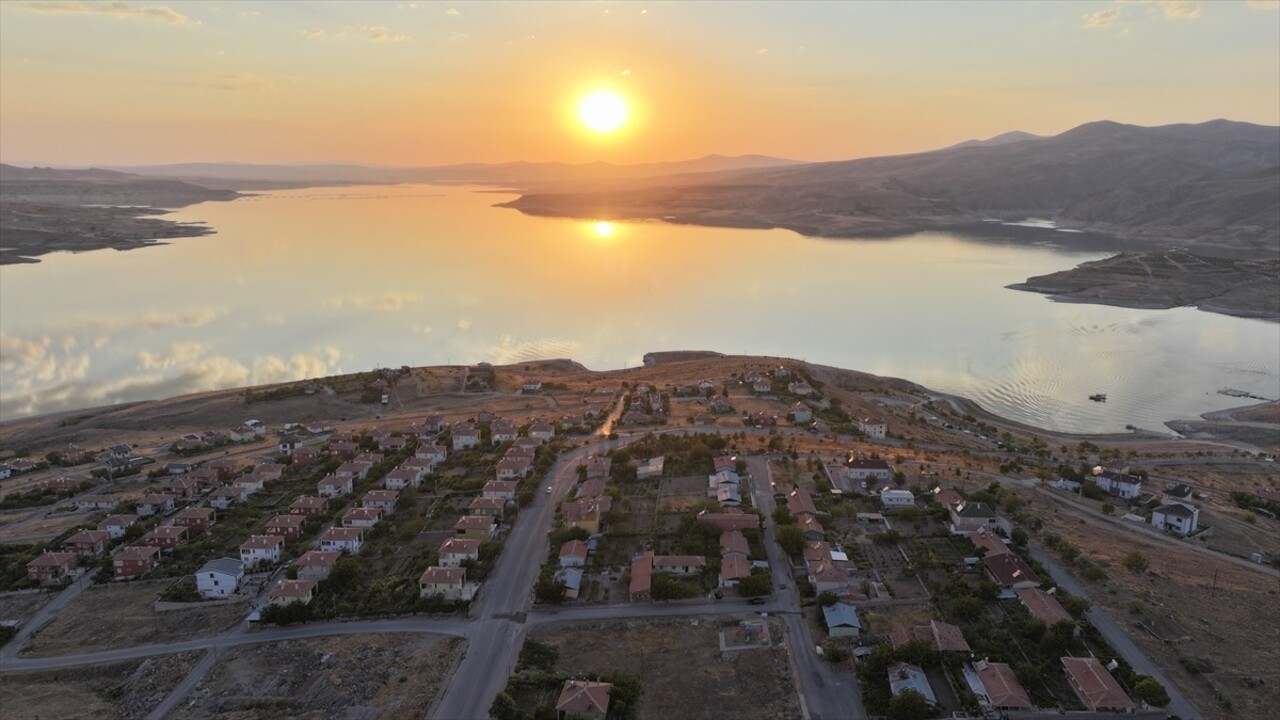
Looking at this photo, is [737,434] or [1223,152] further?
[1223,152]

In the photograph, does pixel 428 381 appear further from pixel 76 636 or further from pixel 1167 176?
pixel 1167 176

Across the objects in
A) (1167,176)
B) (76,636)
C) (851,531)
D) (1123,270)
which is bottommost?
(76,636)

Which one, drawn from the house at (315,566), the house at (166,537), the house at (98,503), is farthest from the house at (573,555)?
the house at (98,503)

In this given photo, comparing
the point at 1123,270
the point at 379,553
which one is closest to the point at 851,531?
the point at 379,553

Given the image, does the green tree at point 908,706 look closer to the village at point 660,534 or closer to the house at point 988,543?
the village at point 660,534

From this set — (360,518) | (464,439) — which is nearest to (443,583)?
(360,518)

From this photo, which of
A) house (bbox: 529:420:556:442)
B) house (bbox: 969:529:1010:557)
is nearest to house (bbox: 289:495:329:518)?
house (bbox: 529:420:556:442)

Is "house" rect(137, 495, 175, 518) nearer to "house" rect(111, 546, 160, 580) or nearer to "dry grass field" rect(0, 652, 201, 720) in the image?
"house" rect(111, 546, 160, 580)
